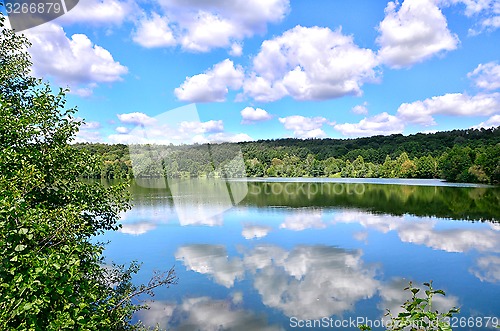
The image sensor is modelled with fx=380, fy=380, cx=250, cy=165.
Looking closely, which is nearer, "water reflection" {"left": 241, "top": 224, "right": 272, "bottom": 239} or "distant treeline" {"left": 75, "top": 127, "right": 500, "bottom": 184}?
"water reflection" {"left": 241, "top": 224, "right": 272, "bottom": 239}

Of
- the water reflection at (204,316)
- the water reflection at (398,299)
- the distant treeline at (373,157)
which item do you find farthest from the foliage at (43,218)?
the distant treeline at (373,157)

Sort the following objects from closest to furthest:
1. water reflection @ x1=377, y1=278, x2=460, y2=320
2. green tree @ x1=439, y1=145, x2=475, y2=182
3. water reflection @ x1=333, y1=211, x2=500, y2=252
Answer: water reflection @ x1=377, y1=278, x2=460, y2=320 < water reflection @ x1=333, y1=211, x2=500, y2=252 < green tree @ x1=439, y1=145, x2=475, y2=182

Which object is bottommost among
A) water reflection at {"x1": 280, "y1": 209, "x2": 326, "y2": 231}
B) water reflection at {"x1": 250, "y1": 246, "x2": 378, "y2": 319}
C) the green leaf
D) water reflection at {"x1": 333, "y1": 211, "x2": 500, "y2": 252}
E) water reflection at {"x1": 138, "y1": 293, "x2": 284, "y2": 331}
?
water reflection at {"x1": 333, "y1": 211, "x2": 500, "y2": 252}

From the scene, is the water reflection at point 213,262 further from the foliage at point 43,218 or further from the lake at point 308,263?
the foliage at point 43,218

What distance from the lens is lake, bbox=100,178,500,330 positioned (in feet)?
→ 36.1

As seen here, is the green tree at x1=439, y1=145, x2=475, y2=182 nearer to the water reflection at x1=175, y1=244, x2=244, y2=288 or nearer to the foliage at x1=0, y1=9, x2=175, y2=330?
the water reflection at x1=175, y1=244, x2=244, y2=288

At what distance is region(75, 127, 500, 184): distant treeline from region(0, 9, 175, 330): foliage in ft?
127

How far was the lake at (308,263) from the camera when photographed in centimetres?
1102

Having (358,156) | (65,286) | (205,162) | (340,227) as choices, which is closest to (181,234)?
(340,227)

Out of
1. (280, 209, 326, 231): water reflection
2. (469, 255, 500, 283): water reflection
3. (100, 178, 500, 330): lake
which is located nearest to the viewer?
(100, 178, 500, 330): lake

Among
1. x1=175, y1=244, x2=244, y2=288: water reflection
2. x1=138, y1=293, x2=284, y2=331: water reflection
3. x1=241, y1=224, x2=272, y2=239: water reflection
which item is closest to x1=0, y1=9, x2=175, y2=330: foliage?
x1=138, y1=293, x2=284, y2=331: water reflection

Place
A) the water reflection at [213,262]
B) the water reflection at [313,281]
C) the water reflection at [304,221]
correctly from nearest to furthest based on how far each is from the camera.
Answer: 1. the water reflection at [313,281]
2. the water reflection at [213,262]
3. the water reflection at [304,221]

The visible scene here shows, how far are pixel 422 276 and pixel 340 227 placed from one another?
10.8 meters

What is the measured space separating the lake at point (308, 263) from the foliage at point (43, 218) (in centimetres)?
435
